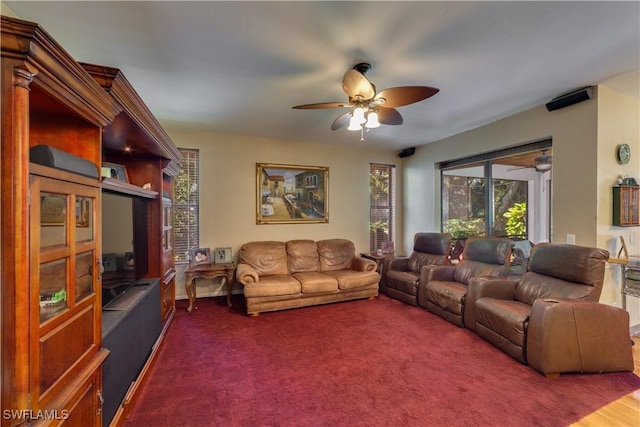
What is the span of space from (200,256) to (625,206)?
5256 millimetres

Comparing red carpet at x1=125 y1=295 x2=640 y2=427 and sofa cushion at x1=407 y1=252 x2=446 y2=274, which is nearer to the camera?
red carpet at x1=125 y1=295 x2=640 y2=427

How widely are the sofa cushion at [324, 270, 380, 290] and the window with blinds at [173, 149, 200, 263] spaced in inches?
87.7

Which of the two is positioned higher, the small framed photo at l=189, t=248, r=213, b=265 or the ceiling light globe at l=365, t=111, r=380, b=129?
the ceiling light globe at l=365, t=111, r=380, b=129

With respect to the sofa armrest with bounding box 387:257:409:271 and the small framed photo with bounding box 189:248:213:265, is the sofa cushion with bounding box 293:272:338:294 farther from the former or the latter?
the small framed photo with bounding box 189:248:213:265

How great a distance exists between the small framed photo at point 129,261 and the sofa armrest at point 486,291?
3.42m

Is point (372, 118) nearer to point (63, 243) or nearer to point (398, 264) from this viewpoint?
point (63, 243)

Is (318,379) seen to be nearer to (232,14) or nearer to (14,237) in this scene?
(14,237)

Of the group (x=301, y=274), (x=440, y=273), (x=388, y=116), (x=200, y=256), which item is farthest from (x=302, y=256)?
(x=388, y=116)

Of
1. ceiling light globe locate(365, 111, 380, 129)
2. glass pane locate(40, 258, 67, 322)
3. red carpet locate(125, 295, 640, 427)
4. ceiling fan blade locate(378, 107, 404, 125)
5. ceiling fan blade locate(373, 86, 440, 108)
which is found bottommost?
red carpet locate(125, 295, 640, 427)

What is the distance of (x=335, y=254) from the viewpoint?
188 inches

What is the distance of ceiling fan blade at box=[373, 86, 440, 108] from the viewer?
6.87 ft

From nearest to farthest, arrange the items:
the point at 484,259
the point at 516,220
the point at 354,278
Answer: the point at 484,259, the point at 516,220, the point at 354,278

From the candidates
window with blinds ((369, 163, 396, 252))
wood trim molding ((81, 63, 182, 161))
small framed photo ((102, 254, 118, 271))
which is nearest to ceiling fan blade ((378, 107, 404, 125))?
wood trim molding ((81, 63, 182, 161))

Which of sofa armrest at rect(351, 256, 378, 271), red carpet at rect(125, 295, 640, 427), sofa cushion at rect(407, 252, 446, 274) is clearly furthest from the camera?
sofa armrest at rect(351, 256, 378, 271)
